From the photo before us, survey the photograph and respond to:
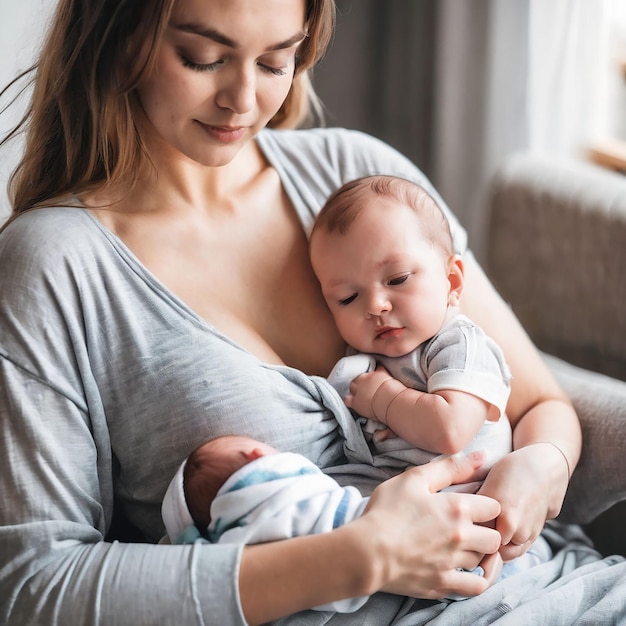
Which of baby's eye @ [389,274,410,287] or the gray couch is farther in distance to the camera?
the gray couch

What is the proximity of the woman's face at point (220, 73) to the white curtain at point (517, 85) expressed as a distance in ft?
3.82

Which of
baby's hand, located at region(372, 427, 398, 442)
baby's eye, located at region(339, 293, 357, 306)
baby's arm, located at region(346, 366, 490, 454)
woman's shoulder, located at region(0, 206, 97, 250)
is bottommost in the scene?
baby's hand, located at region(372, 427, 398, 442)

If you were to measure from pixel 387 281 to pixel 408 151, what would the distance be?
1.74 meters

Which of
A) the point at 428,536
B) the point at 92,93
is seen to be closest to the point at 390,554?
the point at 428,536

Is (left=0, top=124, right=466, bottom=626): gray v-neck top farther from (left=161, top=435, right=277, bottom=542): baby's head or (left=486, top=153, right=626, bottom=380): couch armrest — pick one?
(left=486, top=153, right=626, bottom=380): couch armrest

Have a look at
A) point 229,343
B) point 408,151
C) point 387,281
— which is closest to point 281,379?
point 229,343

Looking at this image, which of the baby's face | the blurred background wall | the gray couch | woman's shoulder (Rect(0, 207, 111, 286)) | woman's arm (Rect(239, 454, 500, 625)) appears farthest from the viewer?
the blurred background wall

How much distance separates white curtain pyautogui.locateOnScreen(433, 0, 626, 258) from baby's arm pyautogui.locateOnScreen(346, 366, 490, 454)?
1093 millimetres

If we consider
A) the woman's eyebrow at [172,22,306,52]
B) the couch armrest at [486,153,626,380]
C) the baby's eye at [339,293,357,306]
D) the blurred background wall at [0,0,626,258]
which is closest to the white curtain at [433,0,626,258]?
the blurred background wall at [0,0,626,258]

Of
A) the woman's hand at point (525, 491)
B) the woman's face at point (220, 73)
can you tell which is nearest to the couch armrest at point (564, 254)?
the woman's hand at point (525, 491)

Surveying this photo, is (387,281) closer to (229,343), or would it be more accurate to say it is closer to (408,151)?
(229,343)

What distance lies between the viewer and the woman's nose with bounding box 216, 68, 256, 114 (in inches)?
49.8

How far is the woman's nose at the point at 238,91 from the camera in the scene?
1.26m

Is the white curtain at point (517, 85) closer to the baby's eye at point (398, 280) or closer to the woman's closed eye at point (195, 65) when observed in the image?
the baby's eye at point (398, 280)
